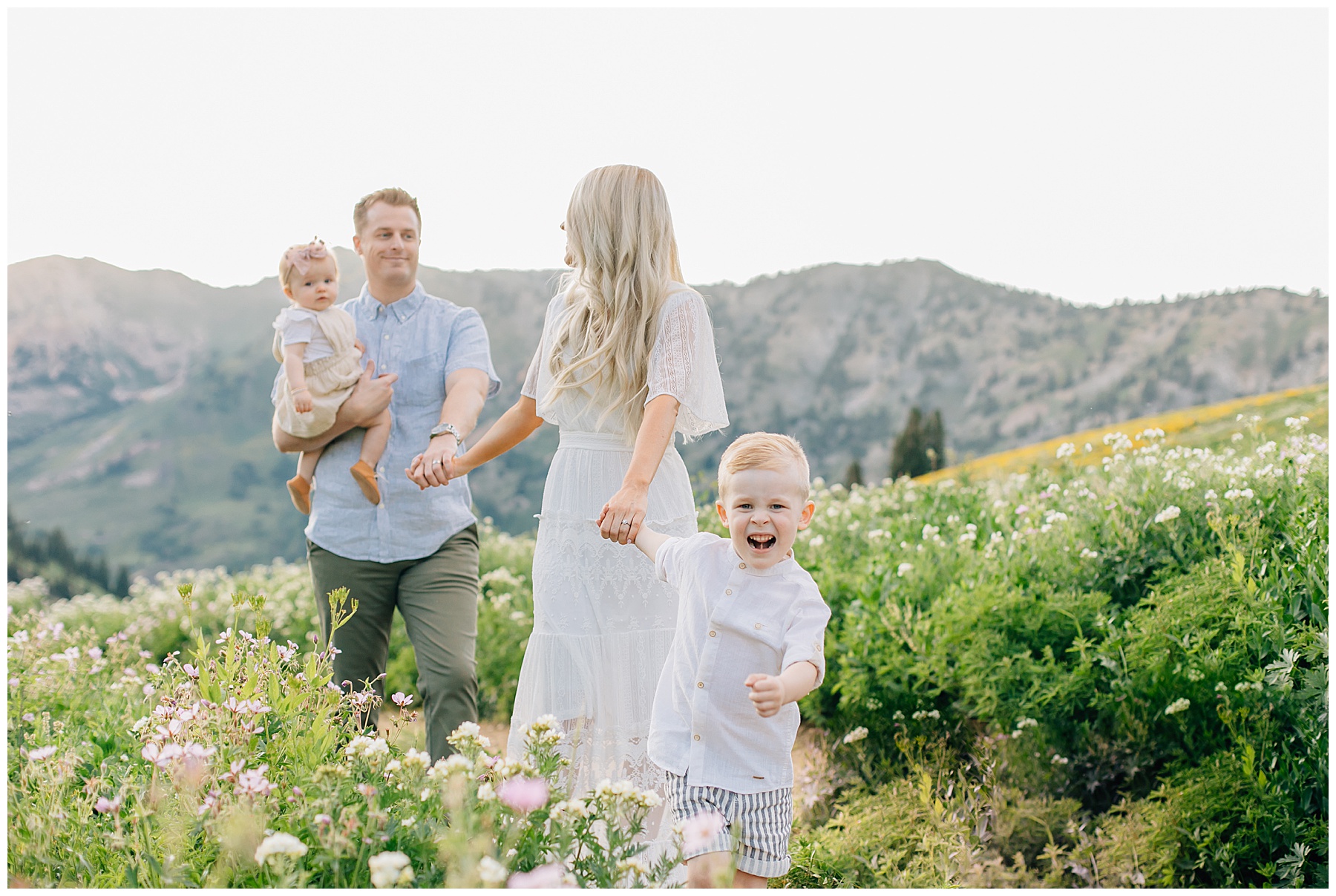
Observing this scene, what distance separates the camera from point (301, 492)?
12.2ft

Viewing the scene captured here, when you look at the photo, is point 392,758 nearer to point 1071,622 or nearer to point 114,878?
point 114,878

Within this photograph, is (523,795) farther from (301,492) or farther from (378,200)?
(378,200)

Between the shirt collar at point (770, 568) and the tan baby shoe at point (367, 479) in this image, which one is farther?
the tan baby shoe at point (367, 479)

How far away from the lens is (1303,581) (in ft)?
11.5

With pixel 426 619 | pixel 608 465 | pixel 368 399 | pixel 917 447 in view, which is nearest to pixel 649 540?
pixel 608 465

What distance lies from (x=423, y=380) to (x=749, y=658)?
1.81m

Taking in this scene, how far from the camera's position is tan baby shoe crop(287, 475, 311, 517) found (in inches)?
145

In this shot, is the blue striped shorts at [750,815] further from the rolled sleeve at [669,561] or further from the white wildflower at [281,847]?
the white wildflower at [281,847]

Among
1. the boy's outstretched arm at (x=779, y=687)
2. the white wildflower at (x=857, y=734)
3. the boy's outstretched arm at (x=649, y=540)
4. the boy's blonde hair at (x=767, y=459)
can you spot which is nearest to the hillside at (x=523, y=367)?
the white wildflower at (x=857, y=734)

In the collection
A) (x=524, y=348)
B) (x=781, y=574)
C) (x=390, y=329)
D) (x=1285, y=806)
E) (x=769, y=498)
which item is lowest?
(x=1285, y=806)

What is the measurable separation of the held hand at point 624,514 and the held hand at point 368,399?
1210mm

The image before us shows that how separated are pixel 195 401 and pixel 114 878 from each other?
42616mm

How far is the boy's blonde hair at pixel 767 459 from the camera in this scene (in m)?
2.35

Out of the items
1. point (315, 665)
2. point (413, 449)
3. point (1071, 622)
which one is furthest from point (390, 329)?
point (1071, 622)
